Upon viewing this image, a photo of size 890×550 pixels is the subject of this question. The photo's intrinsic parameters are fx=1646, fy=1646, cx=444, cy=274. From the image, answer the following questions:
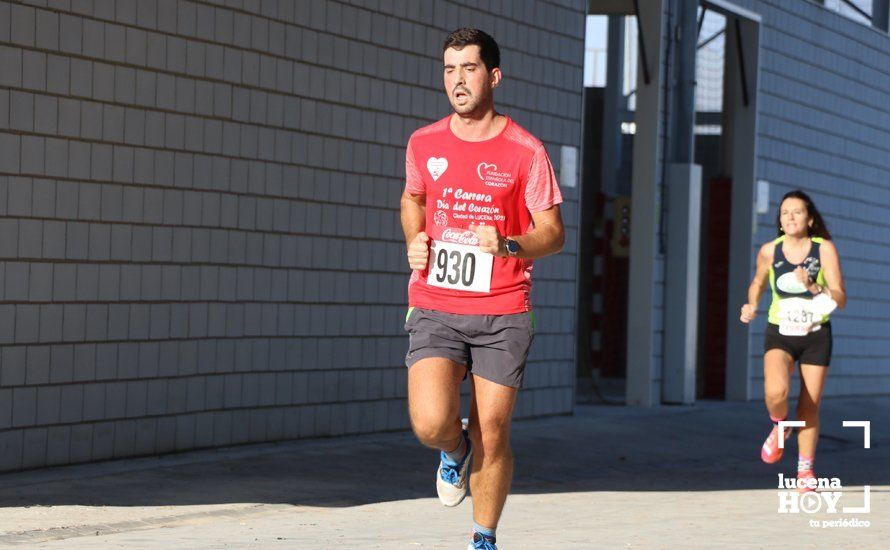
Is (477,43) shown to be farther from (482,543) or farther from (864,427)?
(864,427)

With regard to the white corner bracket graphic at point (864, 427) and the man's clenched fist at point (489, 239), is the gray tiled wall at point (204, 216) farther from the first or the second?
the man's clenched fist at point (489, 239)

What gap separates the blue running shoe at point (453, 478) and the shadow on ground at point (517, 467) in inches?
103

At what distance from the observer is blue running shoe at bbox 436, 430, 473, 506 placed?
6.93 meters

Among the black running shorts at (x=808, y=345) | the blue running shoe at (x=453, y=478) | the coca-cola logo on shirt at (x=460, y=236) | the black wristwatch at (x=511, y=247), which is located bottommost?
the blue running shoe at (x=453, y=478)

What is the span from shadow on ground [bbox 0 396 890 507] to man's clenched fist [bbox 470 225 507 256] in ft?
11.7

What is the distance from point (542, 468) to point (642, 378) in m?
5.68

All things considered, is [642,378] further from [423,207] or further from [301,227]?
[423,207]

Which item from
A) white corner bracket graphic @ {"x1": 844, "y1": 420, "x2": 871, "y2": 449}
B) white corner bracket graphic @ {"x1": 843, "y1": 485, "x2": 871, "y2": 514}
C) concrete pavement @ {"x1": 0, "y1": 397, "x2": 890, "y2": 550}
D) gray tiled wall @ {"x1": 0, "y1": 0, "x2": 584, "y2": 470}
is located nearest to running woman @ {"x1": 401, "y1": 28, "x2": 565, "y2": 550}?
concrete pavement @ {"x1": 0, "y1": 397, "x2": 890, "y2": 550}

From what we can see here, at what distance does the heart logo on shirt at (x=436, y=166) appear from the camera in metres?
6.72

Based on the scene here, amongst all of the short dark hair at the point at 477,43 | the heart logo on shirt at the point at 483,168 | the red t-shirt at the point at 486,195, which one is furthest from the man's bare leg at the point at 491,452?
the short dark hair at the point at 477,43

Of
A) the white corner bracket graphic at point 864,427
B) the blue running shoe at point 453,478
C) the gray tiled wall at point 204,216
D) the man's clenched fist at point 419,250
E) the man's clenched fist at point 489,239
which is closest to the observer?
the man's clenched fist at point 489,239

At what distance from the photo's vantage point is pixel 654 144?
56.3 ft

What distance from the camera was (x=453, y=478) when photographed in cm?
694

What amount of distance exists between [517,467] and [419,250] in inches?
210
